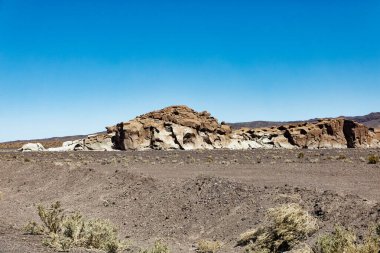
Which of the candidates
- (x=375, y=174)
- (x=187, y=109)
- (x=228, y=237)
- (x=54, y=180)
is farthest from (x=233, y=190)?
(x=187, y=109)

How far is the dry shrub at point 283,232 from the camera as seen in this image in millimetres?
12227

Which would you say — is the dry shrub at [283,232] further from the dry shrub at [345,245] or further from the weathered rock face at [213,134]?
the weathered rock face at [213,134]

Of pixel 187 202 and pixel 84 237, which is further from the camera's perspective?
pixel 187 202

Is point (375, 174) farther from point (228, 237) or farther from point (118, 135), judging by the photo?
point (118, 135)

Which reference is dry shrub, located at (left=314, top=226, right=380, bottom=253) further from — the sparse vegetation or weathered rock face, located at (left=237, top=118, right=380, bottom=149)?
weathered rock face, located at (left=237, top=118, right=380, bottom=149)

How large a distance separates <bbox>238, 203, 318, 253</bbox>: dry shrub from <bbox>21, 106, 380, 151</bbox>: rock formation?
51970 mm

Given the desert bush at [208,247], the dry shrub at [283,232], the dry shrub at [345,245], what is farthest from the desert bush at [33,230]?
the dry shrub at [345,245]

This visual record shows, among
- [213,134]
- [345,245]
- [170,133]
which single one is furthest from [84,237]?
[213,134]

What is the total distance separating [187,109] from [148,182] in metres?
50.3

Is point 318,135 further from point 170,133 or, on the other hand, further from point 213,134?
point 170,133

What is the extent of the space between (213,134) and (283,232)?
57299 mm

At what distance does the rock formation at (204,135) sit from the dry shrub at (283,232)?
171ft

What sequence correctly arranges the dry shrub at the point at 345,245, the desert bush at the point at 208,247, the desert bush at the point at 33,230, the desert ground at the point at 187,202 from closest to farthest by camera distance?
the dry shrub at the point at 345,245 < the desert bush at the point at 208,247 < the desert ground at the point at 187,202 < the desert bush at the point at 33,230

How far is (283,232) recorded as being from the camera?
40.8 feet
